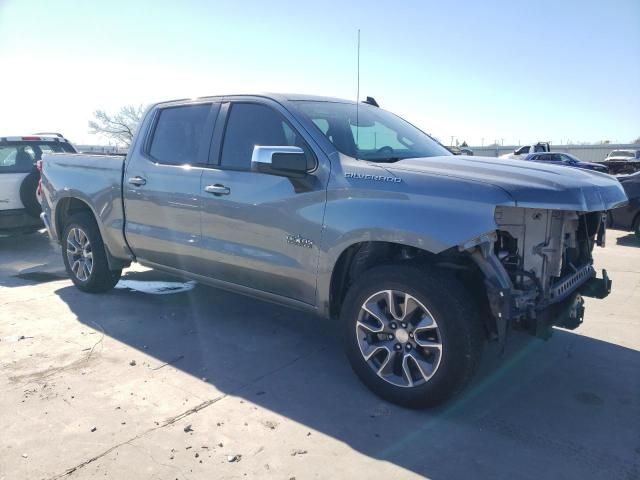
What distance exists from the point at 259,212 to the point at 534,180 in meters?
1.88

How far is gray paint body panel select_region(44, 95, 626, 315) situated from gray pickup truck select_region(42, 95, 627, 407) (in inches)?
0.5

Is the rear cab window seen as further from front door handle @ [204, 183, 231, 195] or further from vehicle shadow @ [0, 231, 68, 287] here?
vehicle shadow @ [0, 231, 68, 287]

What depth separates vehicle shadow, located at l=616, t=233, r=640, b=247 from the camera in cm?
929

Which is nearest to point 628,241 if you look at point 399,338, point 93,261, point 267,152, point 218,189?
point 399,338

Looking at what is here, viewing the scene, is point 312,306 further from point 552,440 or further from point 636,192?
point 636,192

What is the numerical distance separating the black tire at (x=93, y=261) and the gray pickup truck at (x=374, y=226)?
837mm

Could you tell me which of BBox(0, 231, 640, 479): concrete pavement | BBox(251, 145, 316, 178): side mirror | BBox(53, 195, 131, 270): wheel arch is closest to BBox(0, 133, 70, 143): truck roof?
BBox(53, 195, 131, 270): wheel arch

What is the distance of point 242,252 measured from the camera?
4.09 metres

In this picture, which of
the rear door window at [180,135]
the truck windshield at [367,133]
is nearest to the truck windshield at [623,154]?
the truck windshield at [367,133]

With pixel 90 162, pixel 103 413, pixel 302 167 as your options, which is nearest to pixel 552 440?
pixel 302 167

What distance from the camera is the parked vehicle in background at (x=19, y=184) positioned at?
822 centimetres

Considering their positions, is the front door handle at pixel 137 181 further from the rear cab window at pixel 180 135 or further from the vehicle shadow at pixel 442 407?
the vehicle shadow at pixel 442 407

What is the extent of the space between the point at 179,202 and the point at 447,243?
7.98ft

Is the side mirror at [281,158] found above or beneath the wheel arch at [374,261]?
above
